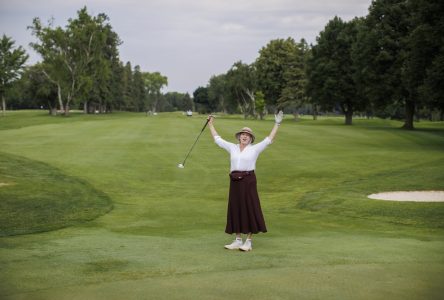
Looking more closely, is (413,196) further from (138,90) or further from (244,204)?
(138,90)

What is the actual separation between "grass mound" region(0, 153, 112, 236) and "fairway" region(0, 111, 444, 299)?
2.3 inches

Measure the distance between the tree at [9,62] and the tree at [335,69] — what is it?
48733mm

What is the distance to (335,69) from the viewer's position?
8250cm

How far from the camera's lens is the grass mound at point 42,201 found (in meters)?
15.4

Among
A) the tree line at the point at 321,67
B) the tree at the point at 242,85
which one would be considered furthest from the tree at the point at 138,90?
the tree at the point at 242,85

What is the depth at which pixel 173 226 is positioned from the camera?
14711 mm

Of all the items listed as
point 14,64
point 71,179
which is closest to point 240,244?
point 71,179

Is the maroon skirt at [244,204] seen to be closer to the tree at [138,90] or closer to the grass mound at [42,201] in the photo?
the grass mound at [42,201]

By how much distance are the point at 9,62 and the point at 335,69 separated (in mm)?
52687

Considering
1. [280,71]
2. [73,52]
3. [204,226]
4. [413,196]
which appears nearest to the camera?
[204,226]

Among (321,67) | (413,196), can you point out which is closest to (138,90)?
(321,67)

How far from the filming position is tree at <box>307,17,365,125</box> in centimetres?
8225

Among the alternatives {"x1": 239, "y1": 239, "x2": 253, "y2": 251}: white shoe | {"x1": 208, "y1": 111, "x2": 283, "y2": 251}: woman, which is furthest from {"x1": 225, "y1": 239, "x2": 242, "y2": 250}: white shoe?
{"x1": 239, "y1": 239, "x2": 253, "y2": 251}: white shoe

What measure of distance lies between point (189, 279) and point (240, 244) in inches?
120
